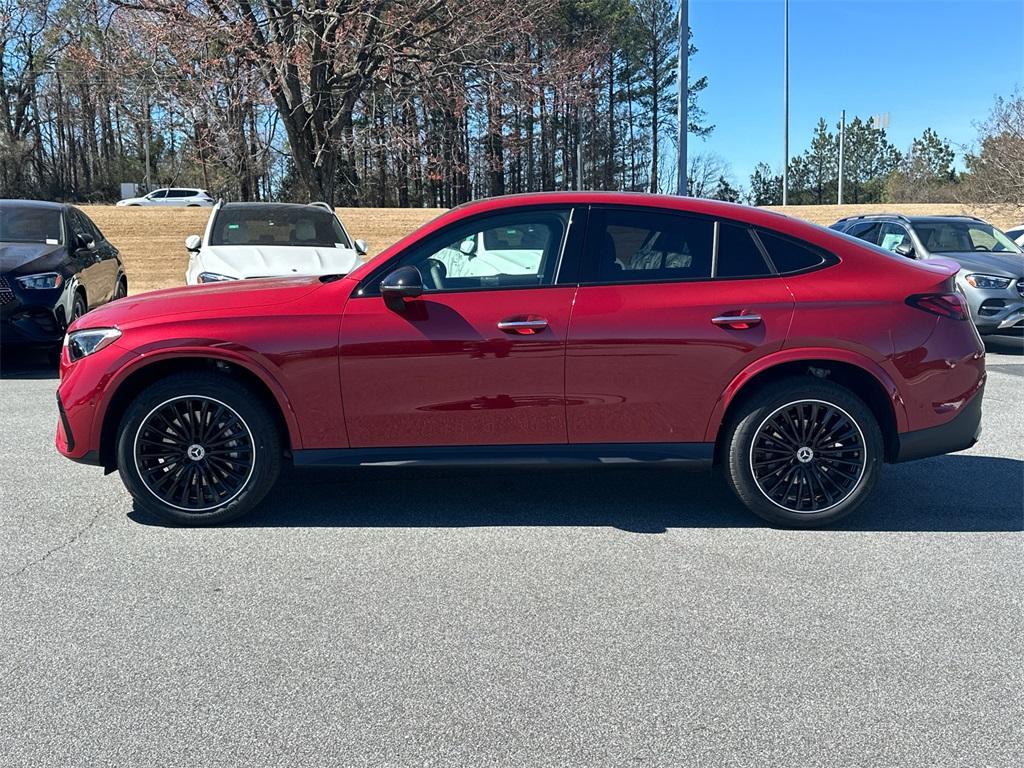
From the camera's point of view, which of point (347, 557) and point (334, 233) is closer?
point (347, 557)

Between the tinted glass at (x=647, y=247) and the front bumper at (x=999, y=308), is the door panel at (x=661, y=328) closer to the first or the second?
the tinted glass at (x=647, y=247)

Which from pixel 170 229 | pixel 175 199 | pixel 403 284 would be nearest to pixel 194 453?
pixel 403 284

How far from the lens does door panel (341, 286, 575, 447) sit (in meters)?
4.66

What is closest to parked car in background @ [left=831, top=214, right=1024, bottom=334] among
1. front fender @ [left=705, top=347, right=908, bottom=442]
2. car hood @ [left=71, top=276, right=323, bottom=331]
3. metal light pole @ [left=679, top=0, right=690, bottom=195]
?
metal light pole @ [left=679, top=0, right=690, bottom=195]

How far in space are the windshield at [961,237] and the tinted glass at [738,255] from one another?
8.61 metres

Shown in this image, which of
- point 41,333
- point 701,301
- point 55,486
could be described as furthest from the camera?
point 41,333

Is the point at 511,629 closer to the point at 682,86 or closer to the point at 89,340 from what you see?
the point at 89,340

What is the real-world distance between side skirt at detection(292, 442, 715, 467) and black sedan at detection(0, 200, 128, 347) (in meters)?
5.86

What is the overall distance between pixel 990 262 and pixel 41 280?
1112 cm

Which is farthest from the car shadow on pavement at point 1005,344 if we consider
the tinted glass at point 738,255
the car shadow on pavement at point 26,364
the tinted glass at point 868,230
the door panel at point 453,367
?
the car shadow on pavement at point 26,364

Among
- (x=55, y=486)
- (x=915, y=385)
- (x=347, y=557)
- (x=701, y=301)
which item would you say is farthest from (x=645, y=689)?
(x=55, y=486)

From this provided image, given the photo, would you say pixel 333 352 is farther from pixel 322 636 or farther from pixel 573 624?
pixel 573 624

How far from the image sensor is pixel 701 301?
15.6ft

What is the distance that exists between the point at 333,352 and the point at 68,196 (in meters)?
59.6
